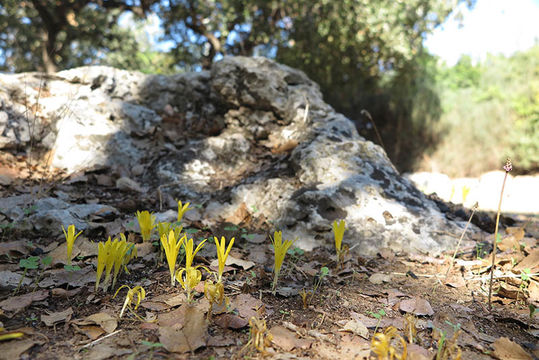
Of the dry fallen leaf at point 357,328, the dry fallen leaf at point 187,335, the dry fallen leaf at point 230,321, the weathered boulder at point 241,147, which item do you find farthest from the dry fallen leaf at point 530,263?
the dry fallen leaf at point 187,335

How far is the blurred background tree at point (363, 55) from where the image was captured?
7336 millimetres

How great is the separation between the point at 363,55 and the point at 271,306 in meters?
7.69

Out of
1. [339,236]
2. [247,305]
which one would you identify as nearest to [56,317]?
[247,305]

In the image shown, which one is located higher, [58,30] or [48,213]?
[58,30]

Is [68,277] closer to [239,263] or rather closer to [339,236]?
[239,263]

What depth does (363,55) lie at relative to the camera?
8008 millimetres

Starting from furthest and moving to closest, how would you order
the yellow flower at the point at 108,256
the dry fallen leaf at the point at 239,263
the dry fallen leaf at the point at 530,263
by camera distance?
1. the dry fallen leaf at the point at 530,263
2. the dry fallen leaf at the point at 239,263
3. the yellow flower at the point at 108,256

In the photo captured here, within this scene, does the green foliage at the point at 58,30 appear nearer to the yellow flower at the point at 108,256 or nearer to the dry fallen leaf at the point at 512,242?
the yellow flower at the point at 108,256

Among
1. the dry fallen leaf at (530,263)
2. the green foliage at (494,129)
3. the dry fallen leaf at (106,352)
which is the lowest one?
the dry fallen leaf at (106,352)

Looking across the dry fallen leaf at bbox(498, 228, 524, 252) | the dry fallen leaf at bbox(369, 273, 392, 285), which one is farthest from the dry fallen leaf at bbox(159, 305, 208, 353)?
the dry fallen leaf at bbox(498, 228, 524, 252)

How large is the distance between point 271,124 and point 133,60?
36.9 ft

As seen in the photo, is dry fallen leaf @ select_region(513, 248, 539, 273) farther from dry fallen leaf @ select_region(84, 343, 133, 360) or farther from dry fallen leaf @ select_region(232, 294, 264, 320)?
dry fallen leaf @ select_region(84, 343, 133, 360)

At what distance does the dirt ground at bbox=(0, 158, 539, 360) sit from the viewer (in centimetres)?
112

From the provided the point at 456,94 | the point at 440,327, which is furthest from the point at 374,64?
the point at 440,327
